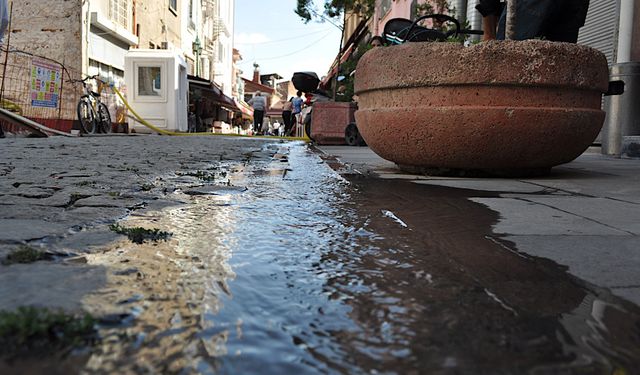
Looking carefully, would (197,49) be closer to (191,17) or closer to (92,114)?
(191,17)

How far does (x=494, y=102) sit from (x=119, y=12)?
648 inches

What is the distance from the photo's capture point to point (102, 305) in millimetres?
951

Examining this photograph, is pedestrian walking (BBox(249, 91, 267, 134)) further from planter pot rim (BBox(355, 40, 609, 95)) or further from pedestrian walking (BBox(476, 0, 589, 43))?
planter pot rim (BBox(355, 40, 609, 95))

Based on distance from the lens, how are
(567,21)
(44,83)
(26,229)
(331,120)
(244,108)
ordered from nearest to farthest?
(26,229) → (567,21) → (331,120) → (44,83) → (244,108)

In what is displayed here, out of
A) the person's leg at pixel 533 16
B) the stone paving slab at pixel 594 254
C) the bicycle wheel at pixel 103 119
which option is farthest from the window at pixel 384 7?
the stone paving slab at pixel 594 254

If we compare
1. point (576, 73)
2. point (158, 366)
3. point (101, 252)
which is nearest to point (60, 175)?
point (101, 252)

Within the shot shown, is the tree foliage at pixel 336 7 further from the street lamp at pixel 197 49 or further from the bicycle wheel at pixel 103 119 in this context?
the street lamp at pixel 197 49

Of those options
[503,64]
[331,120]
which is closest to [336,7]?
[331,120]

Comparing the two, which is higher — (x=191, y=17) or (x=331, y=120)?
(x=191, y=17)

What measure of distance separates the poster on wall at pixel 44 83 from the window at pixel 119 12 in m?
3.76

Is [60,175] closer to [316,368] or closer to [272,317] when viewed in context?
[272,317]

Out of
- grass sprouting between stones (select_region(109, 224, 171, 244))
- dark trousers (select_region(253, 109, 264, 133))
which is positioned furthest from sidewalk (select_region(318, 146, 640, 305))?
dark trousers (select_region(253, 109, 264, 133))

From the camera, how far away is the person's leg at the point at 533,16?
414 centimetres

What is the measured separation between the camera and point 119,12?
56.3 feet
